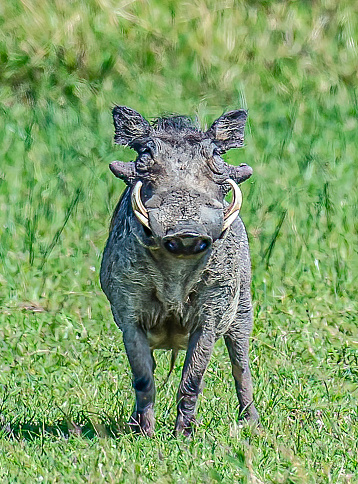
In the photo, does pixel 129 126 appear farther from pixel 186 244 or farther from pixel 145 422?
pixel 145 422

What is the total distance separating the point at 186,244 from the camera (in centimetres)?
452

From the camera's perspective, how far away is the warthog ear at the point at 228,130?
5.14 metres

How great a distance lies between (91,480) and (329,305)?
145 inches

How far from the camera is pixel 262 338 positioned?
735 cm

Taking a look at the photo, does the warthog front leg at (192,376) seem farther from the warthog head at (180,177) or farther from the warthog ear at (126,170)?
the warthog ear at (126,170)

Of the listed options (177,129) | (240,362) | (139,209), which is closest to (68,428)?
(240,362)

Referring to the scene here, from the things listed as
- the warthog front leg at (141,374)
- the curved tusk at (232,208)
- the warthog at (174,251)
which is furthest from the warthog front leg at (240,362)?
the curved tusk at (232,208)

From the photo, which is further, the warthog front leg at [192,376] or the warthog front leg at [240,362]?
the warthog front leg at [240,362]

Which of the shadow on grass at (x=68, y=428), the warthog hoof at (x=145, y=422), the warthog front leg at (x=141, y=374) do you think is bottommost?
the shadow on grass at (x=68, y=428)

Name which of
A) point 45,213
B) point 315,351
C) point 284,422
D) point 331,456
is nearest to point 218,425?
point 284,422

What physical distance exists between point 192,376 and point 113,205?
3840 mm

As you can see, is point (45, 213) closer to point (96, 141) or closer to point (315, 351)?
point (96, 141)

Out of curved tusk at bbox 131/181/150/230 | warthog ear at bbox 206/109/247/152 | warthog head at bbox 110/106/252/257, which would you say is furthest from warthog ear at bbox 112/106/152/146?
curved tusk at bbox 131/181/150/230

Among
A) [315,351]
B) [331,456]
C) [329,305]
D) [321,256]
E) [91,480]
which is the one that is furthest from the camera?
[321,256]
